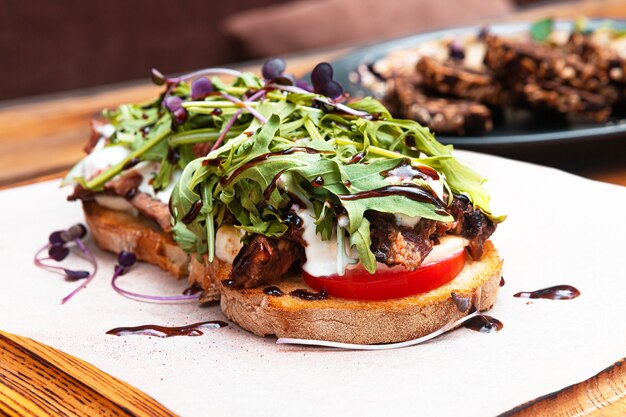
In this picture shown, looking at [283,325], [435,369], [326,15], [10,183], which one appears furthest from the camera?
[326,15]

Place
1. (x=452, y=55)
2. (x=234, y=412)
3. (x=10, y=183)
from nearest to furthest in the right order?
(x=234, y=412)
(x=10, y=183)
(x=452, y=55)

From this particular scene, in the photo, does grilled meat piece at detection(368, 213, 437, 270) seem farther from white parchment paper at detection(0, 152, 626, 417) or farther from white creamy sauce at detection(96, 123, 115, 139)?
white creamy sauce at detection(96, 123, 115, 139)

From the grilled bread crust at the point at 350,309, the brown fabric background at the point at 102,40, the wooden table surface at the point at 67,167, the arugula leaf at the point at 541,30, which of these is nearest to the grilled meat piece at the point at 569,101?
the wooden table surface at the point at 67,167

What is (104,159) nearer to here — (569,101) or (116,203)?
(116,203)

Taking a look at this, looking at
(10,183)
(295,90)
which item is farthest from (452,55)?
(10,183)

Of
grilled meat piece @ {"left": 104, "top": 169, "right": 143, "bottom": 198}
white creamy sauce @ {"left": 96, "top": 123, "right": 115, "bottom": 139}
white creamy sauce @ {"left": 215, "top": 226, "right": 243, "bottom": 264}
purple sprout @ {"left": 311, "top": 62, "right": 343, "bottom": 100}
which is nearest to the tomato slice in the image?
white creamy sauce @ {"left": 215, "top": 226, "right": 243, "bottom": 264}

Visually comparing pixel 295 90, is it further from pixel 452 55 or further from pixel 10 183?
pixel 452 55

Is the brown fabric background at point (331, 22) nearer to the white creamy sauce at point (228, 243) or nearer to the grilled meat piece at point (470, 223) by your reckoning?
the white creamy sauce at point (228, 243)
